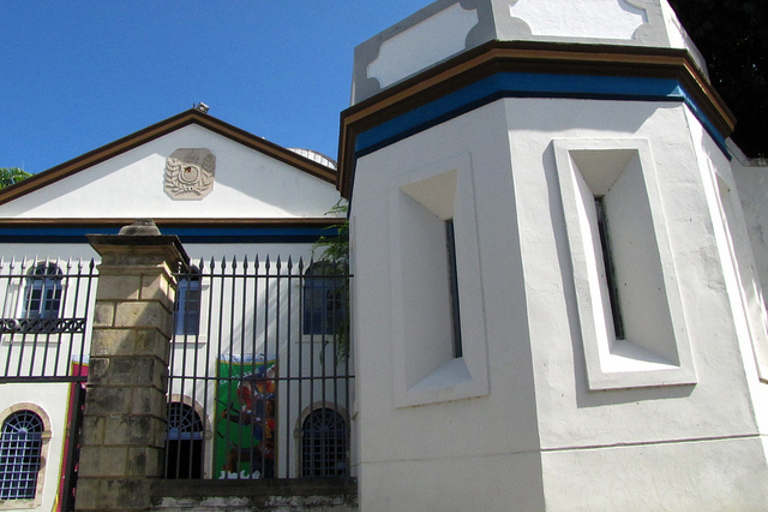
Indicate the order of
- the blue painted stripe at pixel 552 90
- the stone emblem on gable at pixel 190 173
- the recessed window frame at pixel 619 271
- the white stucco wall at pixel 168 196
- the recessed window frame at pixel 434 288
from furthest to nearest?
1. the stone emblem on gable at pixel 190 173
2. the white stucco wall at pixel 168 196
3. the blue painted stripe at pixel 552 90
4. the recessed window frame at pixel 434 288
5. the recessed window frame at pixel 619 271

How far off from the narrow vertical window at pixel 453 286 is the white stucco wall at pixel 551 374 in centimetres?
45

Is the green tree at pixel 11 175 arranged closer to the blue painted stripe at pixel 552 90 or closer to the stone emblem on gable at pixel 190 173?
the stone emblem on gable at pixel 190 173

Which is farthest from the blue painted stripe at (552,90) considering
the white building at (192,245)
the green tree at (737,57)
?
the white building at (192,245)

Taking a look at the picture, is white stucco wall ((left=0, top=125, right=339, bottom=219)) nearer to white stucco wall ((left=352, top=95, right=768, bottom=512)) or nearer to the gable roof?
the gable roof

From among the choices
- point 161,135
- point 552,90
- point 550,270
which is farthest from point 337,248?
point 550,270

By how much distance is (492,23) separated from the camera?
6.09 metres

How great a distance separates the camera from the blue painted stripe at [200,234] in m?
13.3

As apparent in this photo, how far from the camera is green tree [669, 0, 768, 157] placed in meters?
8.12

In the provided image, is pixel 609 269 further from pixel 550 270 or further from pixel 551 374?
pixel 551 374

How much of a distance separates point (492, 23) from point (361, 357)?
329cm

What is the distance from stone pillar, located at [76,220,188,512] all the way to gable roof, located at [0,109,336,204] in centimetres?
758

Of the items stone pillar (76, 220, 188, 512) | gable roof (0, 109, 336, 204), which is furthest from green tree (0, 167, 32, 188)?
stone pillar (76, 220, 188, 512)

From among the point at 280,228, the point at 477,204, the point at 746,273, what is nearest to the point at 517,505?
the point at 477,204

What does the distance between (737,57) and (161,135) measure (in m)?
11.2
